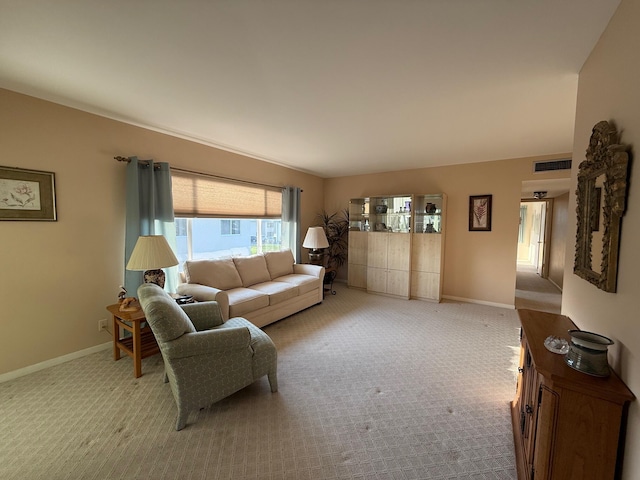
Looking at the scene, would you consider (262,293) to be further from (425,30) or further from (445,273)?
(445,273)

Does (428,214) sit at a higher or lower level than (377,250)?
higher

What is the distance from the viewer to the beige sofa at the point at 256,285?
9.66 feet

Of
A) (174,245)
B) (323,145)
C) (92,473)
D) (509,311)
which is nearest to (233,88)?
(323,145)

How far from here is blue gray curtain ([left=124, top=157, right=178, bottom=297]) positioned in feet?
9.07

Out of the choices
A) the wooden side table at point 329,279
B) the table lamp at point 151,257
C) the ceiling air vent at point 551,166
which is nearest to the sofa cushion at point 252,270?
the table lamp at point 151,257

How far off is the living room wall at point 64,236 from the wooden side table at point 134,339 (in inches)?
14.3

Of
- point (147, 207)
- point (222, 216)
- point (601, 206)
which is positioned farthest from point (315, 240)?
point (601, 206)

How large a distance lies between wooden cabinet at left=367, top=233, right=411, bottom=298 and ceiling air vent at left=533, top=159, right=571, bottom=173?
85.3 inches

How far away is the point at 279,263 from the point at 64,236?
8.53ft

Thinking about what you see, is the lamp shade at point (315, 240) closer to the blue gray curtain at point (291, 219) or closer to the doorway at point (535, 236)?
the blue gray curtain at point (291, 219)

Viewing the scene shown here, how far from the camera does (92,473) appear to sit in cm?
141

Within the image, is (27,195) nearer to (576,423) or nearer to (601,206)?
(576,423)

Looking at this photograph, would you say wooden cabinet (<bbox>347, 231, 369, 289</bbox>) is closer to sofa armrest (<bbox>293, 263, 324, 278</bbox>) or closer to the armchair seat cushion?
sofa armrest (<bbox>293, 263, 324, 278</bbox>)

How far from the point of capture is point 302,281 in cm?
396
